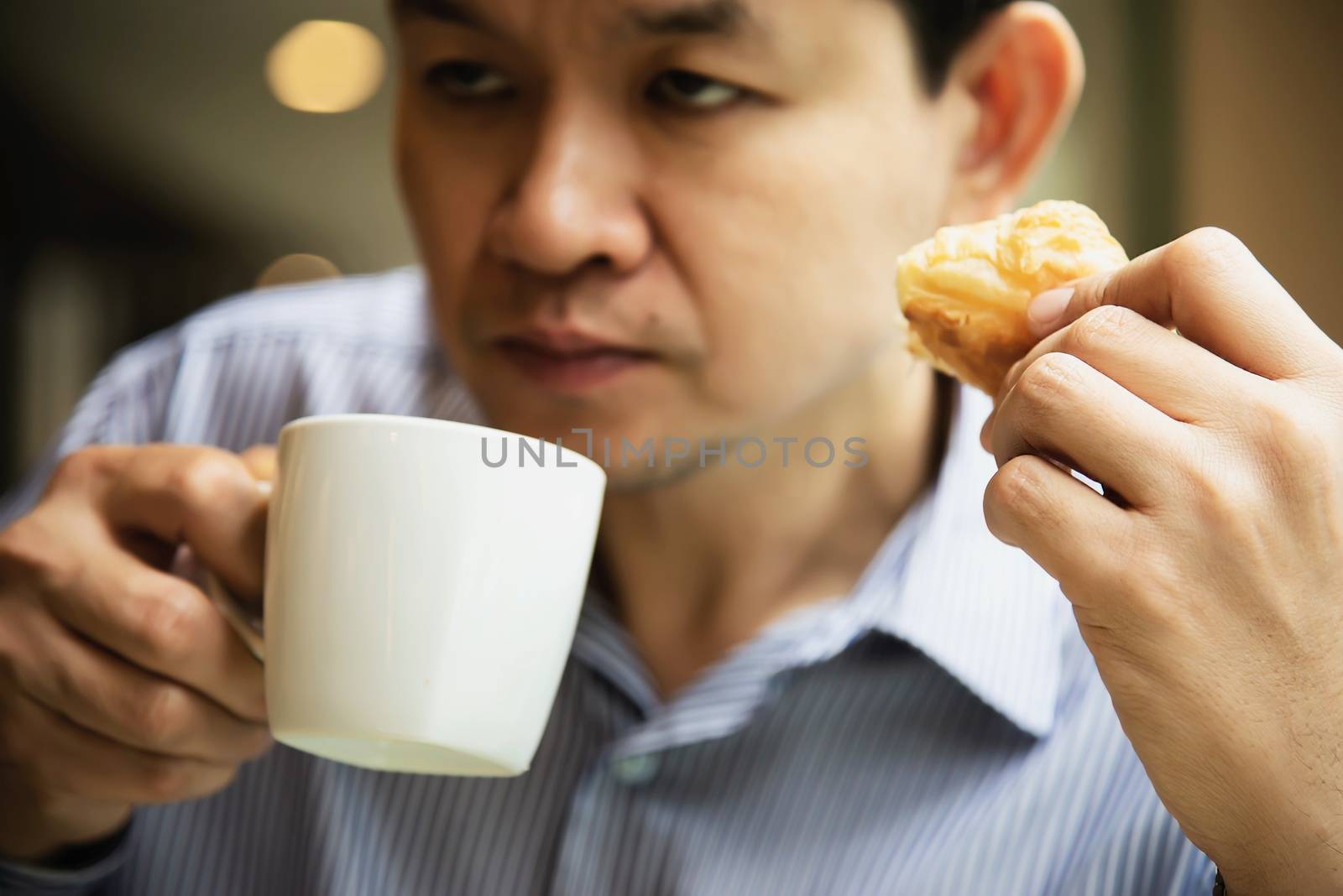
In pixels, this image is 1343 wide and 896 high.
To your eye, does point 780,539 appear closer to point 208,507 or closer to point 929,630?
point 929,630

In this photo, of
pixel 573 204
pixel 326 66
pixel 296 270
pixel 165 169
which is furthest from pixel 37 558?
pixel 165 169

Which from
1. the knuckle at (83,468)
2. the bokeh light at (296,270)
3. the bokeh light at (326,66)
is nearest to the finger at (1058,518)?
the knuckle at (83,468)

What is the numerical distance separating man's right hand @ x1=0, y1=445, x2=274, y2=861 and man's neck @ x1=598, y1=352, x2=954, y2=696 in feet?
1.34

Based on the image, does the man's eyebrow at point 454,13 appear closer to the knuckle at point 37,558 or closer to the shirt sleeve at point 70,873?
the knuckle at point 37,558

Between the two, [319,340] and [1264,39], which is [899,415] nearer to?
[319,340]

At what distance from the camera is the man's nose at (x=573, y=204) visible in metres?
0.78

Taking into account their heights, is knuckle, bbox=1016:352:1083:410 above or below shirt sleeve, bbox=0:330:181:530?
above

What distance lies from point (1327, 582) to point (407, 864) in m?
0.73

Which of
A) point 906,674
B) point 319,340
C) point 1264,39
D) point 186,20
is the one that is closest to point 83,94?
point 186,20

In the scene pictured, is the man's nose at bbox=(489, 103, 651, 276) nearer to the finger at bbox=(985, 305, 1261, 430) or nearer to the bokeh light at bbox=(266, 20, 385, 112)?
the finger at bbox=(985, 305, 1261, 430)

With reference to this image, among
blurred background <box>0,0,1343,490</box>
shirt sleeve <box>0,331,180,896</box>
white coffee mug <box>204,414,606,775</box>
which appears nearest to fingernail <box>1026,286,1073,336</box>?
white coffee mug <box>204,414,606,775</box>

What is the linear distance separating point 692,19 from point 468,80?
205 millimetres

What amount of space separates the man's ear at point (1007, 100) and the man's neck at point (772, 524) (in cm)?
18

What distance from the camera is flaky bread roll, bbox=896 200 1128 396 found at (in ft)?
2.01
